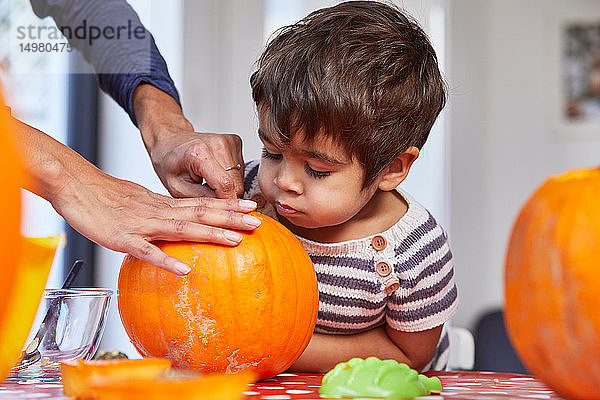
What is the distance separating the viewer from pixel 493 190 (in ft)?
12.1

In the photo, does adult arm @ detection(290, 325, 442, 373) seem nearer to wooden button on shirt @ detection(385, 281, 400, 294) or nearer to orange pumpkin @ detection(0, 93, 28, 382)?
wooden button on shirt @ detection(385, 281, 400, 294)

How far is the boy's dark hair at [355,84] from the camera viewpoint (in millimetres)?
1045

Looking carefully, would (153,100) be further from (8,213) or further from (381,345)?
(8,213)

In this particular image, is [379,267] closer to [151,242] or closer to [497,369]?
[151,242]

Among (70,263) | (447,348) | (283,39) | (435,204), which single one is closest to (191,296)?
(283,39)

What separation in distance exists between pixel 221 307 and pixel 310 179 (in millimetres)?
319

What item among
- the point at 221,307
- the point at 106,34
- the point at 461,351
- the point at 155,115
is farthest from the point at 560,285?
the point at 106,34

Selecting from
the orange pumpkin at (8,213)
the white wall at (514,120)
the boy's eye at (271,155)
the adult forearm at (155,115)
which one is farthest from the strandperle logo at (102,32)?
the white wall at (514,120)

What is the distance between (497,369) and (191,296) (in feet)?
8.12

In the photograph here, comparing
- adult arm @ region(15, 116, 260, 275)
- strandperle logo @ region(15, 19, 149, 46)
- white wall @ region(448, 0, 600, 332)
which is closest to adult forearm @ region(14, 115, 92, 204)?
adult arm @ region(15, 116, 260, 275)

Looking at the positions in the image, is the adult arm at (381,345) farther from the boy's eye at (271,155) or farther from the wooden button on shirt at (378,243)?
the boy's eye at (271,155)

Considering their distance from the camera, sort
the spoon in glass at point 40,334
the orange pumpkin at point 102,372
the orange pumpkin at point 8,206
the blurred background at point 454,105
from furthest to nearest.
A: the blurred background at point 454,105
the spoon in glass at point 40,334
the orange pumpkin at point 102,372
the orange pumpkin at point 8,206

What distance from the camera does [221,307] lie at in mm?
789

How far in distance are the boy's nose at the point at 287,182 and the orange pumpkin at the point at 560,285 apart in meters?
0.50
